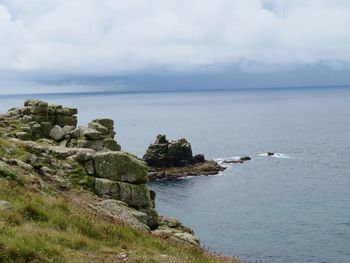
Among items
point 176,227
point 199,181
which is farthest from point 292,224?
point 176,227

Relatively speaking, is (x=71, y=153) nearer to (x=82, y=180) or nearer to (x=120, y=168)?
(x=82, y=180)

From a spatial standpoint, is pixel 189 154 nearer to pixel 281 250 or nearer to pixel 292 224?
pixel 292 224

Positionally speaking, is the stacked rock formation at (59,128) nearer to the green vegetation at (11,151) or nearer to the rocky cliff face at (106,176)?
the rocky cliff face at (106,176)

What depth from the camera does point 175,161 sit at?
13700 centimetres

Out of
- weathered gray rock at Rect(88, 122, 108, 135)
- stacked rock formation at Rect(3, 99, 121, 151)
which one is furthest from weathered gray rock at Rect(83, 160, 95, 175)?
weathered gray rock at Rect(88, 122, 108, 135)

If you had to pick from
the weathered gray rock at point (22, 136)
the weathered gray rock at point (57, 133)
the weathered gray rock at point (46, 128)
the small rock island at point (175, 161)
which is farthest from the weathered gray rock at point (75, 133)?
the small rock island at point (175, 161)

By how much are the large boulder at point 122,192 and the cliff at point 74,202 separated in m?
0.06

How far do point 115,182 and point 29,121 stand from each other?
795 inches

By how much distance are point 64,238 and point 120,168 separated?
16437 mm

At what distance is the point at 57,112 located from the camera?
161ft

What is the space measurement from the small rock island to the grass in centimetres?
11437

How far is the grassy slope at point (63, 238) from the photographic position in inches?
497

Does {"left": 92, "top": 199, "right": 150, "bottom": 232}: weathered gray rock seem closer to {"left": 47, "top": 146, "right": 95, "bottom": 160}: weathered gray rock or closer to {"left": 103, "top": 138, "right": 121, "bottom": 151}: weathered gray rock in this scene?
{"left": 47, "top": 146, "right": 95, "bottom": 160}: weathered gray rock

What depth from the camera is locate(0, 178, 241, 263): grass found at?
12.6 metres
